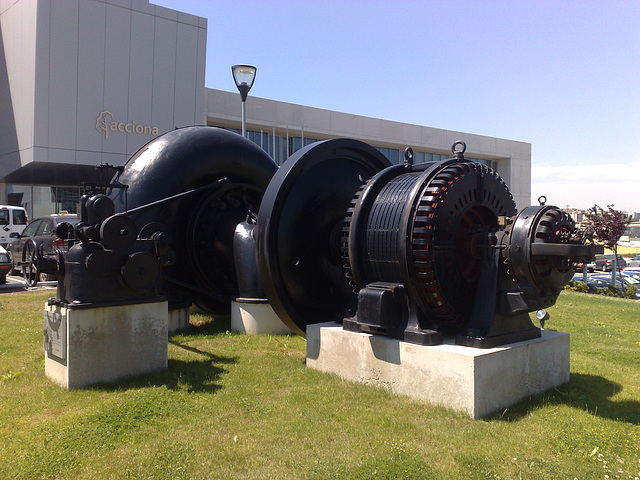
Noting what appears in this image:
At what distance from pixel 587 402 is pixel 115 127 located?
78.8ft

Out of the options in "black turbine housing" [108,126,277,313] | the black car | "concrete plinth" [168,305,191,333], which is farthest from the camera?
the black car

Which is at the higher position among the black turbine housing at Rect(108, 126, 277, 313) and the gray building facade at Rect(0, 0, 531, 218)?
the gray building facade at Rect(0, 0, 531, 218)

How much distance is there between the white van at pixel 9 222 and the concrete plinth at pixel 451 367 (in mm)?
16111

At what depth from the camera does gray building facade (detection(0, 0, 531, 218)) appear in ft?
76.0

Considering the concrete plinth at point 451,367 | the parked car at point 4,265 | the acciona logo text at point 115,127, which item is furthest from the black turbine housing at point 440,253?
the acciona logo text at point 115,127

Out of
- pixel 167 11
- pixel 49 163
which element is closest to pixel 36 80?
pixel 49 163

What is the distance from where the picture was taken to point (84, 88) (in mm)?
24031

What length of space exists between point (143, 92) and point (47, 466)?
24.5 metres

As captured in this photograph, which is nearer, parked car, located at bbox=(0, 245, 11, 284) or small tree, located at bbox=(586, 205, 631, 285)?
parked car, located at bbox=(0, 245, 11, 284)

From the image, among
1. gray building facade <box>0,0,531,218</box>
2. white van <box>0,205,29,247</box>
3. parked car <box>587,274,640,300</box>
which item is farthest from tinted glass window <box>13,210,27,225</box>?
parked car <box>587,274,640,300</box>

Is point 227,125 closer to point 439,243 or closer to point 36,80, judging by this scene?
point 36,80

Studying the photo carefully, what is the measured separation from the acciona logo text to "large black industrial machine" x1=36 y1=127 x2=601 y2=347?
19.3 m

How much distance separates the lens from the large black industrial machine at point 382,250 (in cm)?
470

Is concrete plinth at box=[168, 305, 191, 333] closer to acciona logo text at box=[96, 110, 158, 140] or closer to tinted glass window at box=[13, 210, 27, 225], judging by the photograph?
tinted glass window at box=[13, 210, 27, 225]
